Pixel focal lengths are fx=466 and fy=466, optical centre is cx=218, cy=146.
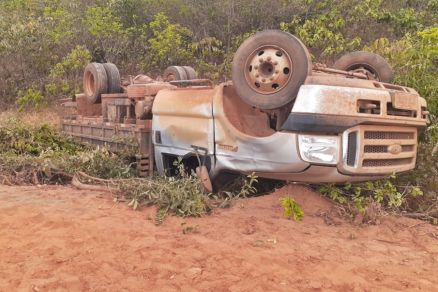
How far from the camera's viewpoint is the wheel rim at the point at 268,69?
4266 millimetres

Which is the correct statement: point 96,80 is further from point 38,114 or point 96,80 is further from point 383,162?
point 38,114

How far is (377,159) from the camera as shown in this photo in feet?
14.0

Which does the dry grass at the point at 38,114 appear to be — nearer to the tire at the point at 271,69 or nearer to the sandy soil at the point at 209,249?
the sandy soil at the point at 209,249

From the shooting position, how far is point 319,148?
4051mm

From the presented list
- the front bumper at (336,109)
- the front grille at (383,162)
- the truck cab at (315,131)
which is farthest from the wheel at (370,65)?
the front bumper at (336,109)

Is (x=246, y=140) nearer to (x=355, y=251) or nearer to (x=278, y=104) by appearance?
(x=278, y=104)

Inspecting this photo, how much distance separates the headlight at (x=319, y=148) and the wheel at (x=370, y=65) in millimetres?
1919

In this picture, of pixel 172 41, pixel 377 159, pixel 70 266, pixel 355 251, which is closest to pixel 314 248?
pixel 355 251

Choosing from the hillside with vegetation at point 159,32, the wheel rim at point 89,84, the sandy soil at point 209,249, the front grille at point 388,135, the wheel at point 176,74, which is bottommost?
the sandy soil at point 209,249

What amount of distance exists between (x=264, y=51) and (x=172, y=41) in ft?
29.8

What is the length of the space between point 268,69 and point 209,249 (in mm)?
1880

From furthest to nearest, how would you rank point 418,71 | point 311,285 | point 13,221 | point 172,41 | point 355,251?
1. point 172,41
2. point 418,71
3. point 13,221
4. point 355,251
5. point 311,285

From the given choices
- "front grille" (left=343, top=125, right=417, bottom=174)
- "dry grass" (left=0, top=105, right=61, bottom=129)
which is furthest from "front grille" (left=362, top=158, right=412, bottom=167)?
"dry grass" (left=0, top=105, right=61, bottom=129)

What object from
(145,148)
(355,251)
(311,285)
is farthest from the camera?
(145,148)
